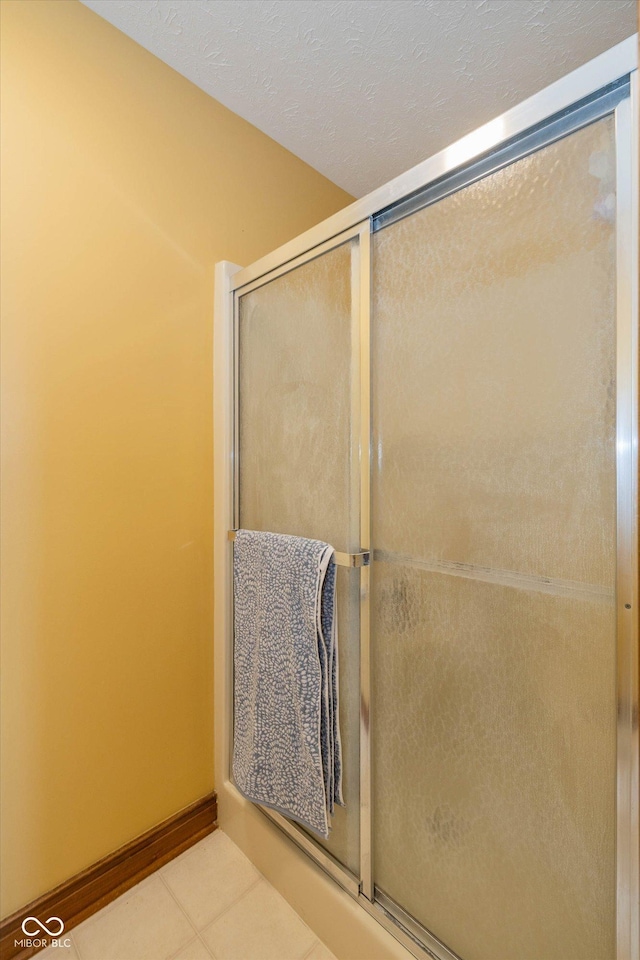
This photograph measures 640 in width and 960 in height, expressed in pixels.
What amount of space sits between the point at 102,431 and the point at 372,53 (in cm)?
125

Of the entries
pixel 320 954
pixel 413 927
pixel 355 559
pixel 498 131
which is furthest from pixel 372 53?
pixel 320 954

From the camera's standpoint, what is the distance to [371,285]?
3.30 feet

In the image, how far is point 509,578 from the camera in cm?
80

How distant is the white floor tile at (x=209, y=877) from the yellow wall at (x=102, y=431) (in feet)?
0.47

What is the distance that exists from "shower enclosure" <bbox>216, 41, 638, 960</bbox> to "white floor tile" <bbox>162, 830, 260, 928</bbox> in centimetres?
25

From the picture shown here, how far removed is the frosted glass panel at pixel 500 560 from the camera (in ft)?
2.33

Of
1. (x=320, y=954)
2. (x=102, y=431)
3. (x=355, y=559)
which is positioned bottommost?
(x=320, y=954)

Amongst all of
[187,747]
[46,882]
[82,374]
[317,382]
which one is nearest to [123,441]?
[82,374]

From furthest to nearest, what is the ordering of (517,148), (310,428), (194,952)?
(310,428) < (194,952) < (517,148)

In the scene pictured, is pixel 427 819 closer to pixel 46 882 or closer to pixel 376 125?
pixel 46 882

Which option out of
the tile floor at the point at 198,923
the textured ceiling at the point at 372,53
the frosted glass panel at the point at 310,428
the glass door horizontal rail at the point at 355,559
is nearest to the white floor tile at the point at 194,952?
the tile floor at the point at 198,923

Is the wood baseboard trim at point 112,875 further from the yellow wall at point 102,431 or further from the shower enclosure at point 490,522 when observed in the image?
the shower enclosure at point 490,522

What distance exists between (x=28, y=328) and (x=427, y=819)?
1382 millimetres

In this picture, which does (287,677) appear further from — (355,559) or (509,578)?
(509,578)
